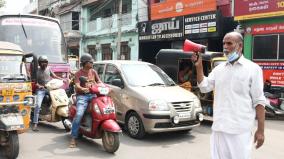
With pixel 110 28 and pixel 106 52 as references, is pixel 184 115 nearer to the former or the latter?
pixel 110 28

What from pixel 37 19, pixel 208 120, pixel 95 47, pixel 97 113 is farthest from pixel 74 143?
pixel 95 47

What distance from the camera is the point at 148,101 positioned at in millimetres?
7480

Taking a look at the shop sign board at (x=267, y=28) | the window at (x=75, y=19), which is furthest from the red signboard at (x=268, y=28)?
the window at (x=75, y=19)

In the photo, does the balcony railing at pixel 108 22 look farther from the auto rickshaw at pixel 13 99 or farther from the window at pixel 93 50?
A: the auto rickshaw at pixel 13 99

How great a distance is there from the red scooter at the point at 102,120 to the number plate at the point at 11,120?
4.35 feet

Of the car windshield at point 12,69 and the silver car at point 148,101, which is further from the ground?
the car windshield at point 12,69

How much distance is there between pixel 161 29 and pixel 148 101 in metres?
A: 13.5

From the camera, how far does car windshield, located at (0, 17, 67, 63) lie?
10.8m

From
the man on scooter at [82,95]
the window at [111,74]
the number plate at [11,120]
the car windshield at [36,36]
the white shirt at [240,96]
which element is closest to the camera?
the white shirt at [240,96]

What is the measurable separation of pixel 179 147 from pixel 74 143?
1978 mm

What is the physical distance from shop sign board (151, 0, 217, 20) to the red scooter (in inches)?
475

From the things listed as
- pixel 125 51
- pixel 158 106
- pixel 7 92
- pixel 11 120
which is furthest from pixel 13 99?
pixel 125 51

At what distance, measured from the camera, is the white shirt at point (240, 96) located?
3.76 metres

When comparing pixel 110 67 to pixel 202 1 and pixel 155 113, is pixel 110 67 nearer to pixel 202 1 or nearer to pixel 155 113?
pixel 155 113
